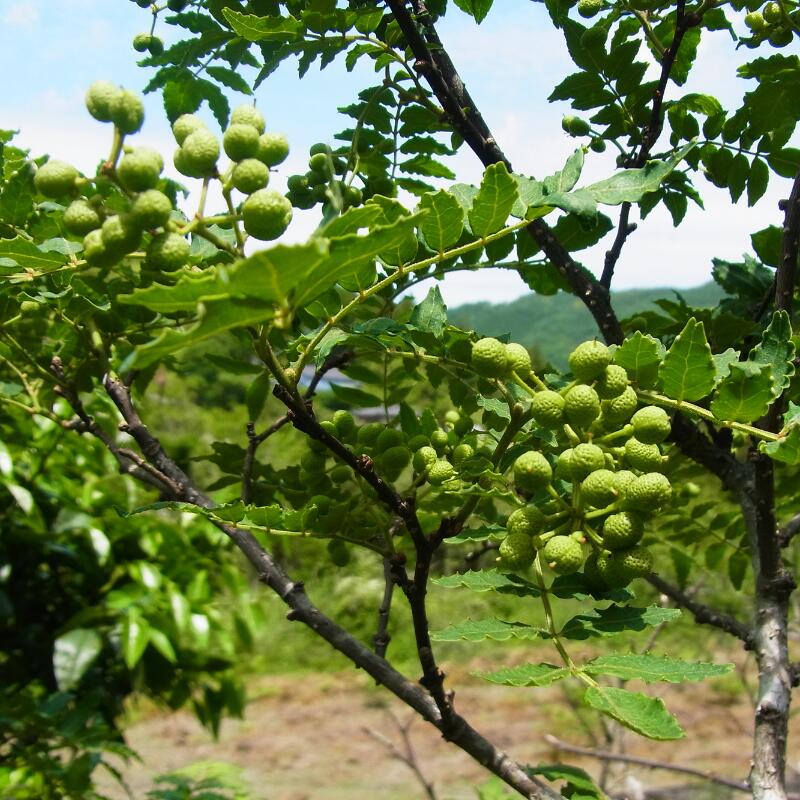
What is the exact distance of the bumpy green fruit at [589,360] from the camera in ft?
2.94

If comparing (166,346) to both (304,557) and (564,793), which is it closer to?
(564,793)

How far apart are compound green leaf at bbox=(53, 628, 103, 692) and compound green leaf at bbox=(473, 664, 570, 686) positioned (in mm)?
3082

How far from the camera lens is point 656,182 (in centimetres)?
89

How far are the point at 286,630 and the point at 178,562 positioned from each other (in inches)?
309

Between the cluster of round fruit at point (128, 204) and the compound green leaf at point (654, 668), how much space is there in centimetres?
61

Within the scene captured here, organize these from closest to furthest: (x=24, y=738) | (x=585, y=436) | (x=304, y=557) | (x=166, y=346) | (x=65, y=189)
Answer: (x=166, y=346) < (x=65, y=189) < (x=585, y=436) < (x=24, y=738) < (x=304, y=557)

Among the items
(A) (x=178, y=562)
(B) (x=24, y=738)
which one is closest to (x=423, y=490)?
(B) (x=24, y=738)

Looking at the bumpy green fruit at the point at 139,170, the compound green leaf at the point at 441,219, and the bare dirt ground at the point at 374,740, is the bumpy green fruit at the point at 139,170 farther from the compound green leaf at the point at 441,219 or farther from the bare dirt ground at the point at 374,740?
the bare dirt ground at the point at 374,740

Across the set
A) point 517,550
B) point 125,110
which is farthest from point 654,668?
point 125,110

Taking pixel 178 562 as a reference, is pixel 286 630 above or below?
below

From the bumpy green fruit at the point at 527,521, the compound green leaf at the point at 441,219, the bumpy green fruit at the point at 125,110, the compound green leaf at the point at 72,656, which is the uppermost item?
the bumpy green fruit at the point at 125,110

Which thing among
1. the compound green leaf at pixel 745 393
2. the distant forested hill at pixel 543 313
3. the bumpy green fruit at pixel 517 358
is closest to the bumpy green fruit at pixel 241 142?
the bumpy green fruit at pixel 517 358

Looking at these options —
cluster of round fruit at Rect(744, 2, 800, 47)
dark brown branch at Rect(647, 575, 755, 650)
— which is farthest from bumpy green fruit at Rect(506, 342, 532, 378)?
cluster of round fruit at Rect(744, 2, 800, 47)

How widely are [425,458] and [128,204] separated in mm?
464
